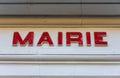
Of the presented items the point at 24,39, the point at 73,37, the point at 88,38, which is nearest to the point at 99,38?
the point at 88,38

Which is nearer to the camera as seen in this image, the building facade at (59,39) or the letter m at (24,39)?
the building facade at (59,39)

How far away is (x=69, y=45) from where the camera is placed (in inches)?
252

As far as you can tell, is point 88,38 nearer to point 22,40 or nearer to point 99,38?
point 99,38

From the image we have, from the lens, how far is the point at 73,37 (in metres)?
6.51

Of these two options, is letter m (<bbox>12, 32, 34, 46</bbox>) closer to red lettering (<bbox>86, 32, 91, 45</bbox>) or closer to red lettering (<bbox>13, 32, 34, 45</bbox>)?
red lettering (<bbox>13, 32, 34, 45</bbox>)

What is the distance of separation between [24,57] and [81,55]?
1181 millimetres

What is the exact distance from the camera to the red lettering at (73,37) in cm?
644

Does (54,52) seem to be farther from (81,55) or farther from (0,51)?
(0,51)

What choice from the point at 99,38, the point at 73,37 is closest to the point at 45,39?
the point at 73,37

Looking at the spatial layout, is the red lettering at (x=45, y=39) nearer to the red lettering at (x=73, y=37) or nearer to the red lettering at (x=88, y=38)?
the red lettering at (x=73, y=37)

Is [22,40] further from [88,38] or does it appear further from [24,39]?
[88,38]

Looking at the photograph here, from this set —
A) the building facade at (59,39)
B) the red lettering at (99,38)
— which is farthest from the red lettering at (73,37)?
the red lettering at (99,38)

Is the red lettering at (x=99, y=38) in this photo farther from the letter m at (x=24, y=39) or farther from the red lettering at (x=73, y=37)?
the letter m at (x=24, y=39)
